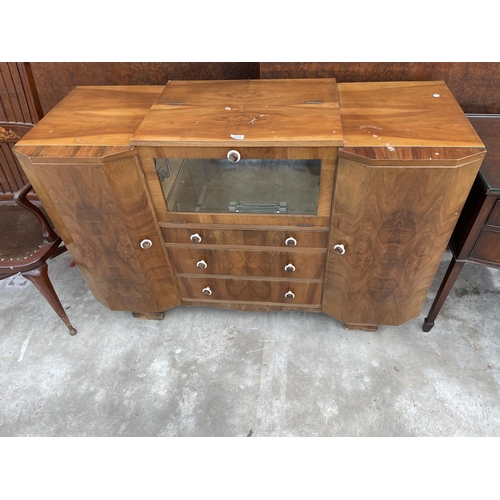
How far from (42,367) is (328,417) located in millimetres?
1121

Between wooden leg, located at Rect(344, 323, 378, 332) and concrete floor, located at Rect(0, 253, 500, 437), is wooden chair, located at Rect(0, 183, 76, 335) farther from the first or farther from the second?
wooden leg, located at Rect(344, 323, 378, 332)

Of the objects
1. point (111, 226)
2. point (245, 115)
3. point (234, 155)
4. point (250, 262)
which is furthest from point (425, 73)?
point (111, 226)

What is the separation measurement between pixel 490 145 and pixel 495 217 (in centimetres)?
28

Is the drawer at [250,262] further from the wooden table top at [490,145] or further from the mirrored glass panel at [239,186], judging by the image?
the wooden table top at [490,145]

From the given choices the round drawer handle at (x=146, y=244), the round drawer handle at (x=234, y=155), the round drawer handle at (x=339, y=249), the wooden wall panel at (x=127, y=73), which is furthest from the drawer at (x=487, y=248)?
the round drawer handle at (x=146, y=244)

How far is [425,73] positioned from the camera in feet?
4.54

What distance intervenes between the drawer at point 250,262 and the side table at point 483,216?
455 mm

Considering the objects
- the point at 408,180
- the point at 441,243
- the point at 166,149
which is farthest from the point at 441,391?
the point at 166,149

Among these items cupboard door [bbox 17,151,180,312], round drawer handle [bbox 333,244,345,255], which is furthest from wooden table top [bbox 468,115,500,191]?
cupboard door [bbox 17,151,180,312]

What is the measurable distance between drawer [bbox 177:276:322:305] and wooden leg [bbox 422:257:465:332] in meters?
0.44

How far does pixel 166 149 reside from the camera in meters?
1.12

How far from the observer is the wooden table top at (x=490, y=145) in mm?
1142

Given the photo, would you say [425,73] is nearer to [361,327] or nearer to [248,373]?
[361,327]

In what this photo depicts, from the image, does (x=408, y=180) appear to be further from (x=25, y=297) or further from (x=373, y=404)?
(x=25, y=297)
